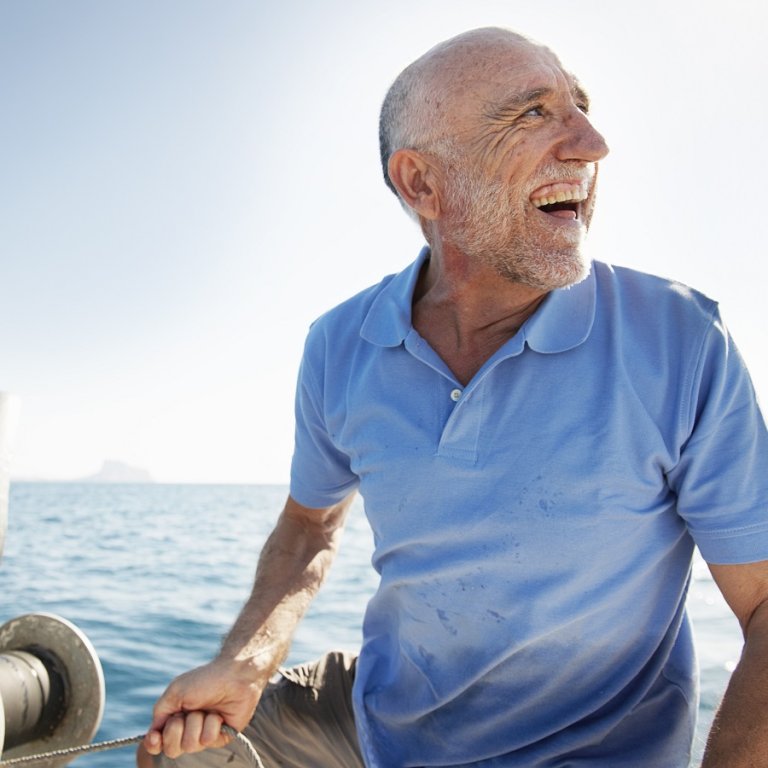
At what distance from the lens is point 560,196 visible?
204 centimetres

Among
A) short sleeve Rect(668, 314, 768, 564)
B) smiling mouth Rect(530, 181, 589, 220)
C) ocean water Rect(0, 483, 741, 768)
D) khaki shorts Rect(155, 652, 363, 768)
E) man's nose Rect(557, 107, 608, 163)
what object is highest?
man's nose Rect(557, 107, 608, 163)

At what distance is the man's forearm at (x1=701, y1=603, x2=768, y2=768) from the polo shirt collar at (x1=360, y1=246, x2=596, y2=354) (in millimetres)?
687

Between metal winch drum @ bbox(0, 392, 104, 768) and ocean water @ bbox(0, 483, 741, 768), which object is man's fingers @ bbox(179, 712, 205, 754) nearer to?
metal winch drum @ bbox(0, 392, 104, 768)

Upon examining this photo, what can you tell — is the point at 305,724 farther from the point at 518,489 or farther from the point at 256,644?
the point at 518,489

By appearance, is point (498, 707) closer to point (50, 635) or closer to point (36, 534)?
point (50, 635)

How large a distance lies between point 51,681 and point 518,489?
2.00m

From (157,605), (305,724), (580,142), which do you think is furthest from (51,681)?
(157,605)

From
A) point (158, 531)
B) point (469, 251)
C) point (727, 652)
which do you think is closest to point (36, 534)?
point (158, 531)

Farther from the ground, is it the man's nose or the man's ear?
the man's nose

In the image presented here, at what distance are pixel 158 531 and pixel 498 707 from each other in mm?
21779

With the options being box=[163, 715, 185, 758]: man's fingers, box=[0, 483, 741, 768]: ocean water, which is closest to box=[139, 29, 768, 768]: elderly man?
box=[163, 715, 185, 758]: man's fingers

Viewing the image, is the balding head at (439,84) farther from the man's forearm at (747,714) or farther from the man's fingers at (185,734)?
the man's fingers at (185,734)

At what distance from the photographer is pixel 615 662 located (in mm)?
1853

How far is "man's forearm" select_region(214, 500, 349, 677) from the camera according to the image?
2125 mm
